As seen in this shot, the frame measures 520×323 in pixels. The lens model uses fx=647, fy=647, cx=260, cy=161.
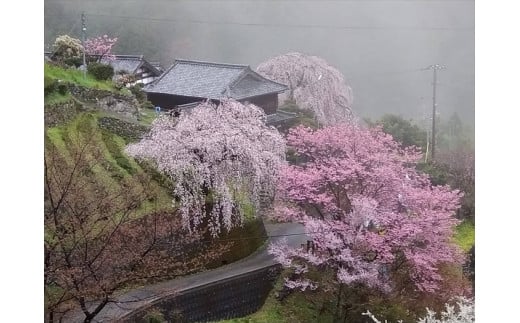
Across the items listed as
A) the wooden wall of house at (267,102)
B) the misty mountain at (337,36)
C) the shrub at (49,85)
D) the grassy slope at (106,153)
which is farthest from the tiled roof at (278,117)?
the shrub at (49,85)

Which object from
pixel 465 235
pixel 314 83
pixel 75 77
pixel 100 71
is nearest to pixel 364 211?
pixel 465 235

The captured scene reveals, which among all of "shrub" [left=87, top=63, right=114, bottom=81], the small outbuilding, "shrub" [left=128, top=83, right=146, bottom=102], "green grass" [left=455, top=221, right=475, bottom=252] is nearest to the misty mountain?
the small outbuilding

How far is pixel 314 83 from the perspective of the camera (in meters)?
6.59

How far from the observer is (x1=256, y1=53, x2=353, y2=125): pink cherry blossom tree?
20.1 feet

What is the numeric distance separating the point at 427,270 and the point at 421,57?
2.09 meters

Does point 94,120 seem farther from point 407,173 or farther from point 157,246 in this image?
point 407,173

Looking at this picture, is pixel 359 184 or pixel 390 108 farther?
pixel 359 184

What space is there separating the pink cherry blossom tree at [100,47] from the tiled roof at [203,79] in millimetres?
473

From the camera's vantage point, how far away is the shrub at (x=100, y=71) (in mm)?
6012

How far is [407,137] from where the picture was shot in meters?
6.30

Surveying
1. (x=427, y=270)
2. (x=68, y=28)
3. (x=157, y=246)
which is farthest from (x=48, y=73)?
(x=427, y=270)

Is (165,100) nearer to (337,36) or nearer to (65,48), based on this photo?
(65,48)

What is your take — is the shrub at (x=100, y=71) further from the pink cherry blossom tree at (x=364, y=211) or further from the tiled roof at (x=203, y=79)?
the pink cherry blossom tree at (x=364, y=211)

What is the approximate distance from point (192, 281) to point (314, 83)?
232 cm
